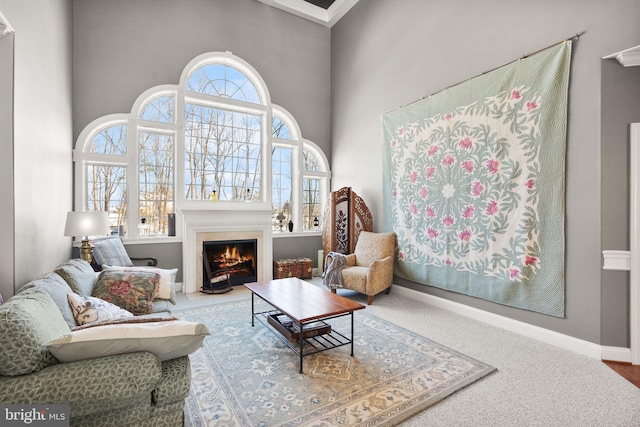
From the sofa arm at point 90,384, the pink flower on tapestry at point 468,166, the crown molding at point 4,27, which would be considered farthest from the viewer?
the pink flower on tapestry at point 468,166

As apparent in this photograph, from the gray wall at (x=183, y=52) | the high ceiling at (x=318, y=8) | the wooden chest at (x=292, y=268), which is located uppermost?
the high ceiling at (x=318, y=8)

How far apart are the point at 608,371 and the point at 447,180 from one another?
2.30m

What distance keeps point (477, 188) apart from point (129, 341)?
11.6 feet

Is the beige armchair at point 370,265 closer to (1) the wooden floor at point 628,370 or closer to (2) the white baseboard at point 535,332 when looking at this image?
(2) the white baseboard at point 535,332

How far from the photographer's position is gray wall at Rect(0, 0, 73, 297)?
2335 mm

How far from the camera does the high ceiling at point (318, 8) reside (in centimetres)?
568

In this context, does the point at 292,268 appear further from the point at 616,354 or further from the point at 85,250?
the point at 616,354

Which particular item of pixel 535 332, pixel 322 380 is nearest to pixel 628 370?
pixel 535 332

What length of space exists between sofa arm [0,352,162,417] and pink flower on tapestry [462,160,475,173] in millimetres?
3541

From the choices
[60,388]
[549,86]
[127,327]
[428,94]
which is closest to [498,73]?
[549,86]

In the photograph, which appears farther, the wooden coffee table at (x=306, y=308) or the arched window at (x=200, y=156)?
the arched window at (x=200, y=156)

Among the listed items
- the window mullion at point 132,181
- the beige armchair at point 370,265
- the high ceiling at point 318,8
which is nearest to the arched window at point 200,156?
the window mullion at point 132,181

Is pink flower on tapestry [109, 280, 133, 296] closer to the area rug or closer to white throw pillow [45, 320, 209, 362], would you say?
the area rug

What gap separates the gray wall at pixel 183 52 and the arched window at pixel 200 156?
0.65 ft
